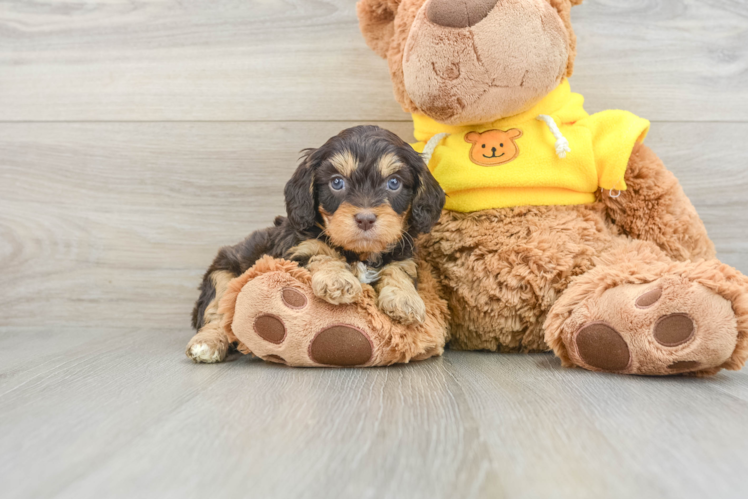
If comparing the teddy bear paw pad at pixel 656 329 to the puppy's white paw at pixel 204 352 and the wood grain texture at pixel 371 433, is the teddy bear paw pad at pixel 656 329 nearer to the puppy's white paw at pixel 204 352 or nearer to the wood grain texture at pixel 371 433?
the wood grain texture at pixel 371 433

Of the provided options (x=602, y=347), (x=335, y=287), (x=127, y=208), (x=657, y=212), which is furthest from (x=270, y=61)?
(x=602, y=347)

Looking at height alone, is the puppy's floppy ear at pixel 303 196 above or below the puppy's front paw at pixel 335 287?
above

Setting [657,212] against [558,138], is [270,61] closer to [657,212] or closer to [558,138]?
[558,138]

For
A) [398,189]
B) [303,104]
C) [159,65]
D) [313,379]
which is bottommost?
[313,379]

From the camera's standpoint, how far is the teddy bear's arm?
171 cm

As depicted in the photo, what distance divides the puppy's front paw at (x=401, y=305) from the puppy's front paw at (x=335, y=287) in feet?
0.27

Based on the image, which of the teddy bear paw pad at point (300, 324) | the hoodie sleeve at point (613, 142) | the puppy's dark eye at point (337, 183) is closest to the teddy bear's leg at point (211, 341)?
the teddy bear paw pad at point (300, 324)

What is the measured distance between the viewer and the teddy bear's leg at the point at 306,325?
147 cm

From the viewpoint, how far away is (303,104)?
2295 millimetres

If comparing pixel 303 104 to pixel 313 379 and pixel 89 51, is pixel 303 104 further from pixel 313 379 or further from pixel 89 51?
pixel 313 379

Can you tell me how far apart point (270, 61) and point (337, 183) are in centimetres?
100

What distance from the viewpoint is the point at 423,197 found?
1605 millimetres

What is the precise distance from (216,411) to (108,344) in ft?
3.57

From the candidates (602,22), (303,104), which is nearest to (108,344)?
(303,104)
